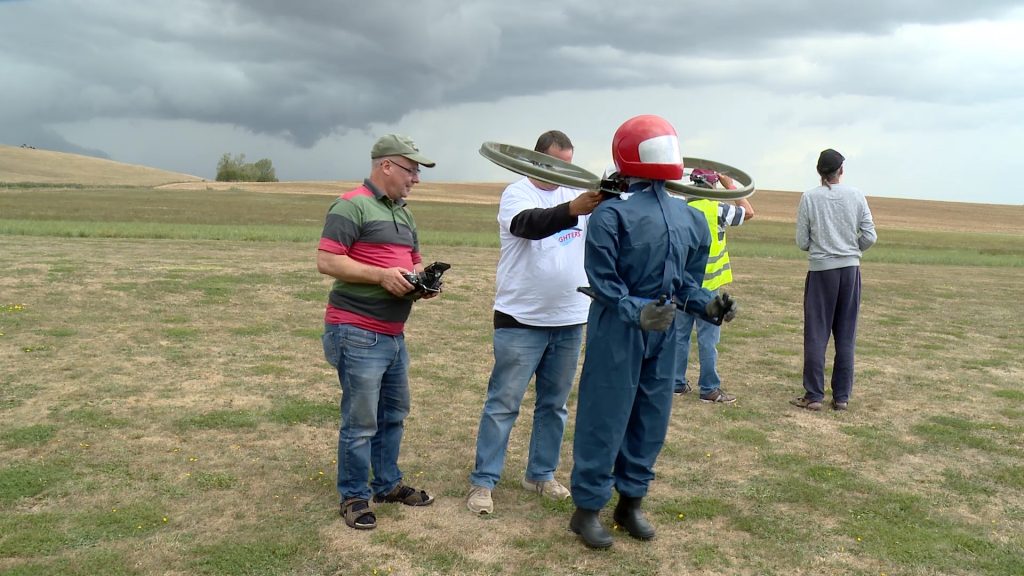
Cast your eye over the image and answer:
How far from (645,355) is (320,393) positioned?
451 centimetres

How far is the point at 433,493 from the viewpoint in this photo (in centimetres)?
551

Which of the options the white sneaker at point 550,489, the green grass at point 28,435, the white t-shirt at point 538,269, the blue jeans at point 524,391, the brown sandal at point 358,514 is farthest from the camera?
the green grass at point 28,435

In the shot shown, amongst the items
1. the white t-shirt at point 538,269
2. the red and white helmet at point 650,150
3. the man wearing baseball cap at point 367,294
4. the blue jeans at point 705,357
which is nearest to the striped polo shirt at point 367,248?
the man wearing baseball cap at point 367,294

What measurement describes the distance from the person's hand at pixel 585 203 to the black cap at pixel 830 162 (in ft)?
13.9

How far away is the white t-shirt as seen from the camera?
498 cm

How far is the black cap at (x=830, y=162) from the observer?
7.60 meters

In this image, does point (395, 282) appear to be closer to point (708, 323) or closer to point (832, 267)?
point (708, 323)

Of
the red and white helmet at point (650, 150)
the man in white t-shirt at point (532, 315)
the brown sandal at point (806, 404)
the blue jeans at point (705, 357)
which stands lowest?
the brown sandal at point (806, 404)

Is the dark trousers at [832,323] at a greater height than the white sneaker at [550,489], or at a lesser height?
greater

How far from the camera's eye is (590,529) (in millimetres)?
4645

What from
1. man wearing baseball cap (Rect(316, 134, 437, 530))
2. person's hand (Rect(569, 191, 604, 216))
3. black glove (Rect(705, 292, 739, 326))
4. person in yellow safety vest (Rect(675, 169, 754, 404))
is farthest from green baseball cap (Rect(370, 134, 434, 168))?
person in yellow safety vest (Rect(675, 169, 754, 404))

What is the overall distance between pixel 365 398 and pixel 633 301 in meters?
1.83

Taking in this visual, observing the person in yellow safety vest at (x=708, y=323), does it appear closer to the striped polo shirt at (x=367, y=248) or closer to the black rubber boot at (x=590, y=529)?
the black rubber boot at (x=590, y=529)

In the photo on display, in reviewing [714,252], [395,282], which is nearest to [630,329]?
[395,282]
